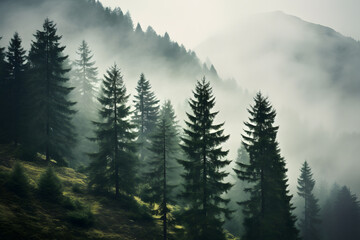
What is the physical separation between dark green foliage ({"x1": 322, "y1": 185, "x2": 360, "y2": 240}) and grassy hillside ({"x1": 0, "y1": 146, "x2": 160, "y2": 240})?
73573mm

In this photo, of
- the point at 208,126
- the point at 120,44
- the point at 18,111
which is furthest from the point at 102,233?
the point at 120,44

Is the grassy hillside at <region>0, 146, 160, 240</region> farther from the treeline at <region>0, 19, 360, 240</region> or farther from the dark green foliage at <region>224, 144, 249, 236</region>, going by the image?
the dark green foliage at <region>224, 144, 249, 236</region>

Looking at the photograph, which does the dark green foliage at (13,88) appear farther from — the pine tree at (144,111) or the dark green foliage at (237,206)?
the dark green foliage at (237,206)

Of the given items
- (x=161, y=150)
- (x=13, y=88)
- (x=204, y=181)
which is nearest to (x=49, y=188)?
(x=161, y=150)

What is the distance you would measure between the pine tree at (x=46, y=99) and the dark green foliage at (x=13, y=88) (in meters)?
3.03

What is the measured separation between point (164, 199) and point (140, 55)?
400 feet

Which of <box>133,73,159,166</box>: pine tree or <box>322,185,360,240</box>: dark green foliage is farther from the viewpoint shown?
<box>322,185,360,240</box>: dark green foliage

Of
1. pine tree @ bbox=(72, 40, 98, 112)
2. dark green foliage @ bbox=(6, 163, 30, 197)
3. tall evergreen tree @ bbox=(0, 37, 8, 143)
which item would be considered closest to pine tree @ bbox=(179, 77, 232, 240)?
dark green foliage @ bbox=(6, 163, 30, 197)

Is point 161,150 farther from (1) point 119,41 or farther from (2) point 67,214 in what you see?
(1) point 119,41

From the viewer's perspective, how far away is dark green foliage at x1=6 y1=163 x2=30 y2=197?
13867mm

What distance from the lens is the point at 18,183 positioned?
45.8ft

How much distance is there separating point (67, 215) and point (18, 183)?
12.9 feet

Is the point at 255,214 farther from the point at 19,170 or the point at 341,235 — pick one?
the point at 341,235

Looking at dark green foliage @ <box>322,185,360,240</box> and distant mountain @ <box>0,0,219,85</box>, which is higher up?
distant mountain @ <box>0,0,219,85</box>
